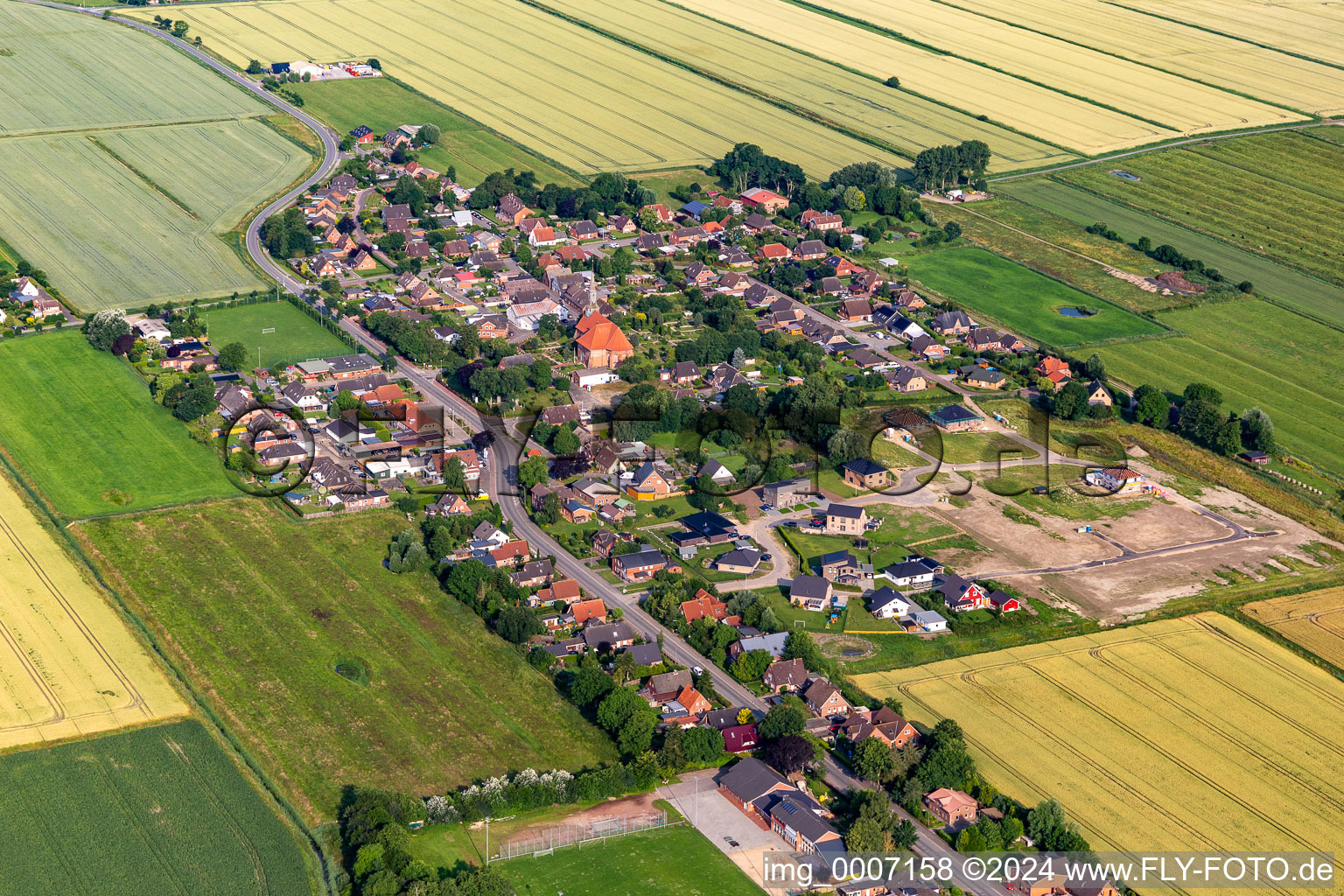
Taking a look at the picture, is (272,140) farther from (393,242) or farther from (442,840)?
(442,840)

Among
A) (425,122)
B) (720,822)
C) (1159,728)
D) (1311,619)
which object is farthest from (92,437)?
(425,122)

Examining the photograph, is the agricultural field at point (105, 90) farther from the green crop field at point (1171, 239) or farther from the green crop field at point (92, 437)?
the green crop field at point (1171, 239)

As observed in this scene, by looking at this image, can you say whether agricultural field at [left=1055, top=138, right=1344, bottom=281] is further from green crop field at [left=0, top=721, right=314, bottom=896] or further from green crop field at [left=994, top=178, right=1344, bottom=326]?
green crop field at [left=0, top=721, right=314, bottom=896]

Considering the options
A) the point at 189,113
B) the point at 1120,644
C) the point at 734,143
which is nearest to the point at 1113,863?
the point at 1120,644

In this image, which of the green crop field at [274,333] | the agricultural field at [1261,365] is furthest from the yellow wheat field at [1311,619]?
the green crop field at [274,333]

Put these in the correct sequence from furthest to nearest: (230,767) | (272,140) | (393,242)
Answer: (272,140) < (393,242) < (230,767)

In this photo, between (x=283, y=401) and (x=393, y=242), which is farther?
(x=393, y=242)

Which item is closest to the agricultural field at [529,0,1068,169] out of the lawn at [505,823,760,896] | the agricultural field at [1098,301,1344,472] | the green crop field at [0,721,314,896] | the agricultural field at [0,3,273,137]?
the agricultural field at [1098,301,1344,472]
